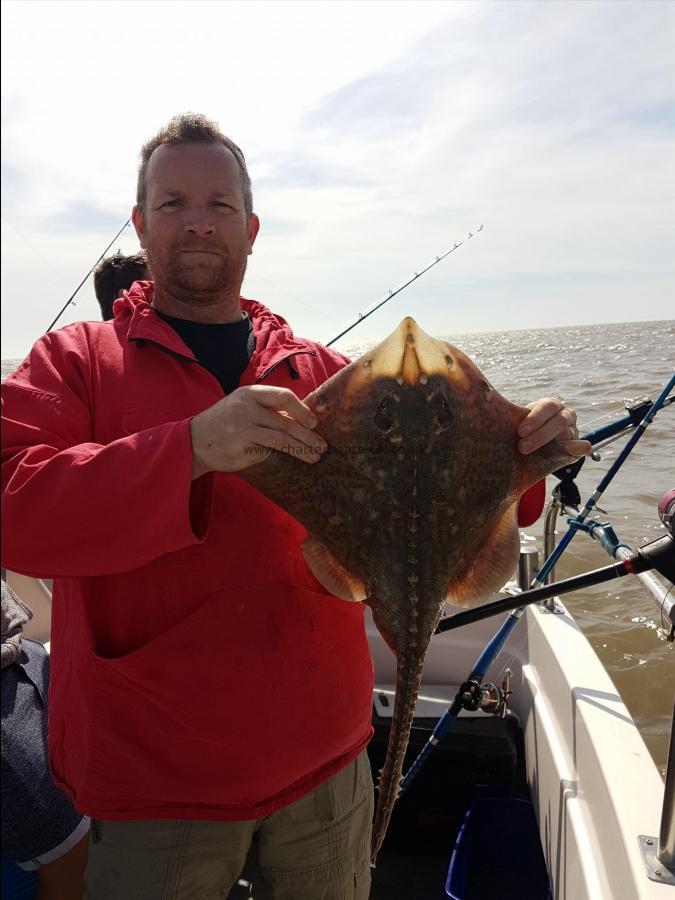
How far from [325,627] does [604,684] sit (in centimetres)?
177

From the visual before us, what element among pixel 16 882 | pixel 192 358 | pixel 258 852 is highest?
pixel 192 358

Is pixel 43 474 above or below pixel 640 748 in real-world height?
above

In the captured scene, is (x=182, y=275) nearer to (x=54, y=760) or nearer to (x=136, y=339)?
(x=136, y=339)

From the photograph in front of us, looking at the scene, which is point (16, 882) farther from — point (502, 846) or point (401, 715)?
point (502, 846)

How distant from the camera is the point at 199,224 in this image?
84.0 inches

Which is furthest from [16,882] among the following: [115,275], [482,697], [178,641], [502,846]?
[115,275]

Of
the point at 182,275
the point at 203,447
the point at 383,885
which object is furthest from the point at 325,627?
the point at 383,885

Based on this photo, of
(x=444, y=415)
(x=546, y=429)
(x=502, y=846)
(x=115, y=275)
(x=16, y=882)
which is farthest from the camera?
(x=115, y=275)

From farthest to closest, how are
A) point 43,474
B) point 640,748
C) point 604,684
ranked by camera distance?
point 604,684
point 640,748
point 43,474

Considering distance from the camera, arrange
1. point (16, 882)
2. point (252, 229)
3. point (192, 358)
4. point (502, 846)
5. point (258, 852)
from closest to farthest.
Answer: point (192, 358) < point (258, 852) < point (16, 882) < point (252, 229) < point (502, 846)

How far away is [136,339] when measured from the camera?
78.7 inches

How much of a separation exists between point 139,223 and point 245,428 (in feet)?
4.13

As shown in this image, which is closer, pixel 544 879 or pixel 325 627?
pixel 325 627

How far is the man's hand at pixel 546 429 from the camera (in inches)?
69.7
